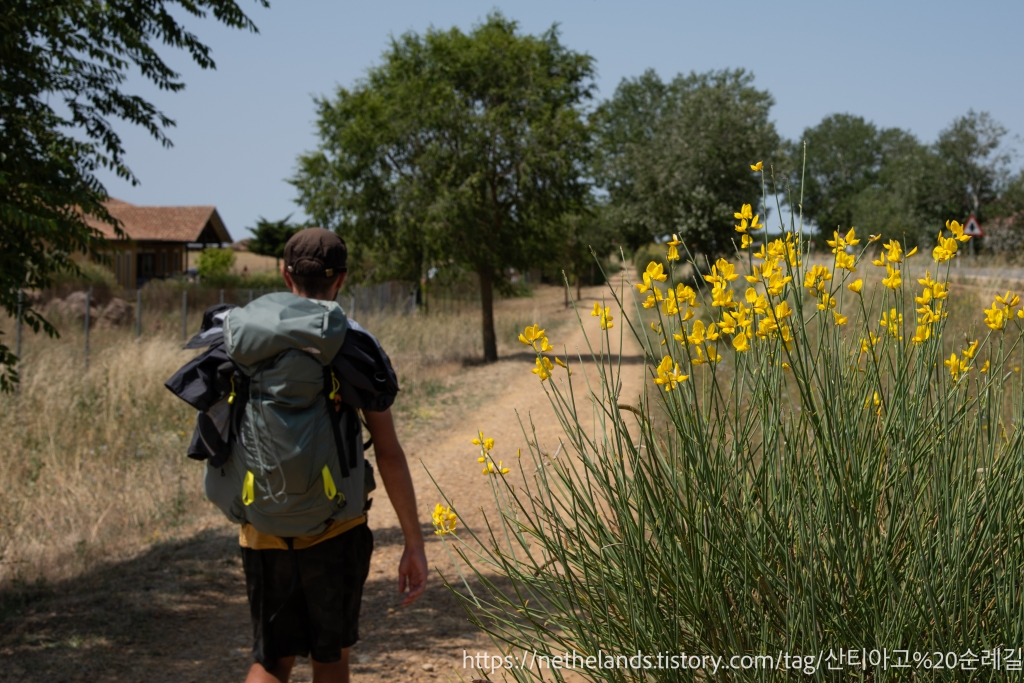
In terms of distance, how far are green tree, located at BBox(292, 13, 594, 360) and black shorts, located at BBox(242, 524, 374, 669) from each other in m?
13.8

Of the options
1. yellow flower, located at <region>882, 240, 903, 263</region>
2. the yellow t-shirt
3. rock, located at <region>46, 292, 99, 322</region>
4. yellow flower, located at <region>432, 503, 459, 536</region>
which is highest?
yellow flower, located at <region>882, 240, 903, 263</region>

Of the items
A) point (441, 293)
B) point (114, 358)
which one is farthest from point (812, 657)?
point (441, 293)

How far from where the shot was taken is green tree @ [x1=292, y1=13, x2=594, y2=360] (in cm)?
1648

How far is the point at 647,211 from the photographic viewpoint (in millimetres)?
23281

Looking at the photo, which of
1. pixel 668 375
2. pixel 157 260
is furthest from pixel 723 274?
pixel 157 260

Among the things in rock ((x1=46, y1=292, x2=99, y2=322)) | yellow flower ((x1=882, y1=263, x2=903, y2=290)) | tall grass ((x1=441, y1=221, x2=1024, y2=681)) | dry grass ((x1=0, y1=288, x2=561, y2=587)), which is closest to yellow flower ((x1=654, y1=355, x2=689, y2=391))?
tall grass ((x1=441, y1=221, x2=1024, y2=681))

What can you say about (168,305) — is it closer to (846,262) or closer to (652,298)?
(652,298)

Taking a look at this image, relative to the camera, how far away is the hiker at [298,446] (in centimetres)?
245

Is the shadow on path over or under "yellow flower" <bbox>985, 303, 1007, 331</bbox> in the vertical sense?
under

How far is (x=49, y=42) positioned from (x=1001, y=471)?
15.7 ft

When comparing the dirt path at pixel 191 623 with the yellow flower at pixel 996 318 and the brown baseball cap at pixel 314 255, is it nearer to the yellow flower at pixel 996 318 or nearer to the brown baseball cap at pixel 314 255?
the brown baseball cap at pixel 314 255

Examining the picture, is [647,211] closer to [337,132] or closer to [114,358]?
[337,132]

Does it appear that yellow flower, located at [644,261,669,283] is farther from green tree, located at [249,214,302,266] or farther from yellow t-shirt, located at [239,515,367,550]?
green tree, located at [249,214,302,266]

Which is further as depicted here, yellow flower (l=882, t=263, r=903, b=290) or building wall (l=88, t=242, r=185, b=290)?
building wall (l=88, t=242, r=185, b=290)
